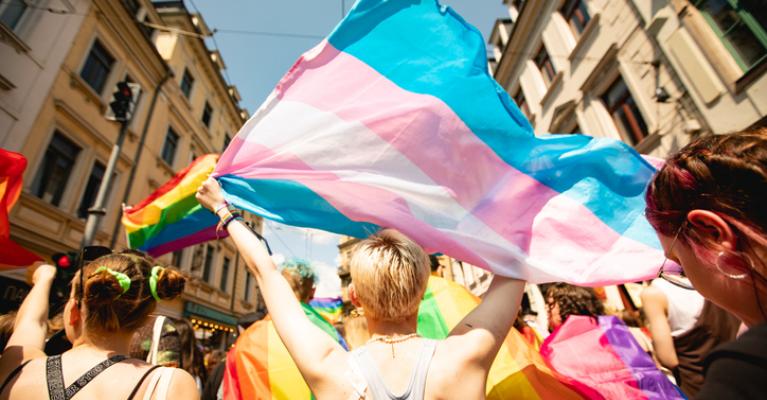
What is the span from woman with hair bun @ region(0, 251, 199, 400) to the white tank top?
2751 millimetres

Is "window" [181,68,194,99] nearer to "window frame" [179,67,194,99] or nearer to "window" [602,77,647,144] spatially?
"window frame" [179,67,194,99]

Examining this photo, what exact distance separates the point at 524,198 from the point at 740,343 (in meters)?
1.15

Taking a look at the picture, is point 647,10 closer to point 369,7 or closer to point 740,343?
point 369,7

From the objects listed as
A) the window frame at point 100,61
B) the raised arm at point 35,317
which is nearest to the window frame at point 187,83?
the window frame at point 100,61

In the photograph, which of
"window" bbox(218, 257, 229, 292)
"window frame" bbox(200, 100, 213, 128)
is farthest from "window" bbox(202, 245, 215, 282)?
"window frame" bbox(200, 100, 213, 128)

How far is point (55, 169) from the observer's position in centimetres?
838

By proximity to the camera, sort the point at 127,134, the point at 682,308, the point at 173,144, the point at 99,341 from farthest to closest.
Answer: the point at 173,144 < the point at 127,134 < the point at 682,308 < the point at 99,341

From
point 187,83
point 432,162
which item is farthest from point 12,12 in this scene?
point 432,162

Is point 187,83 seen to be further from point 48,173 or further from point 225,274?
point 225,274

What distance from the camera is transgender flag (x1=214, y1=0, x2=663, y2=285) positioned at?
5.34 feet

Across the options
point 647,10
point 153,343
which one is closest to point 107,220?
point 153,343

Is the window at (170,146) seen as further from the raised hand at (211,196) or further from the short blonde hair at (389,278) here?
the short blonde hair at (389,278)

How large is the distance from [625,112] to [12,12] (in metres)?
13.9

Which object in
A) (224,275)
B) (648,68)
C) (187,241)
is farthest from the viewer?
(224,275)
